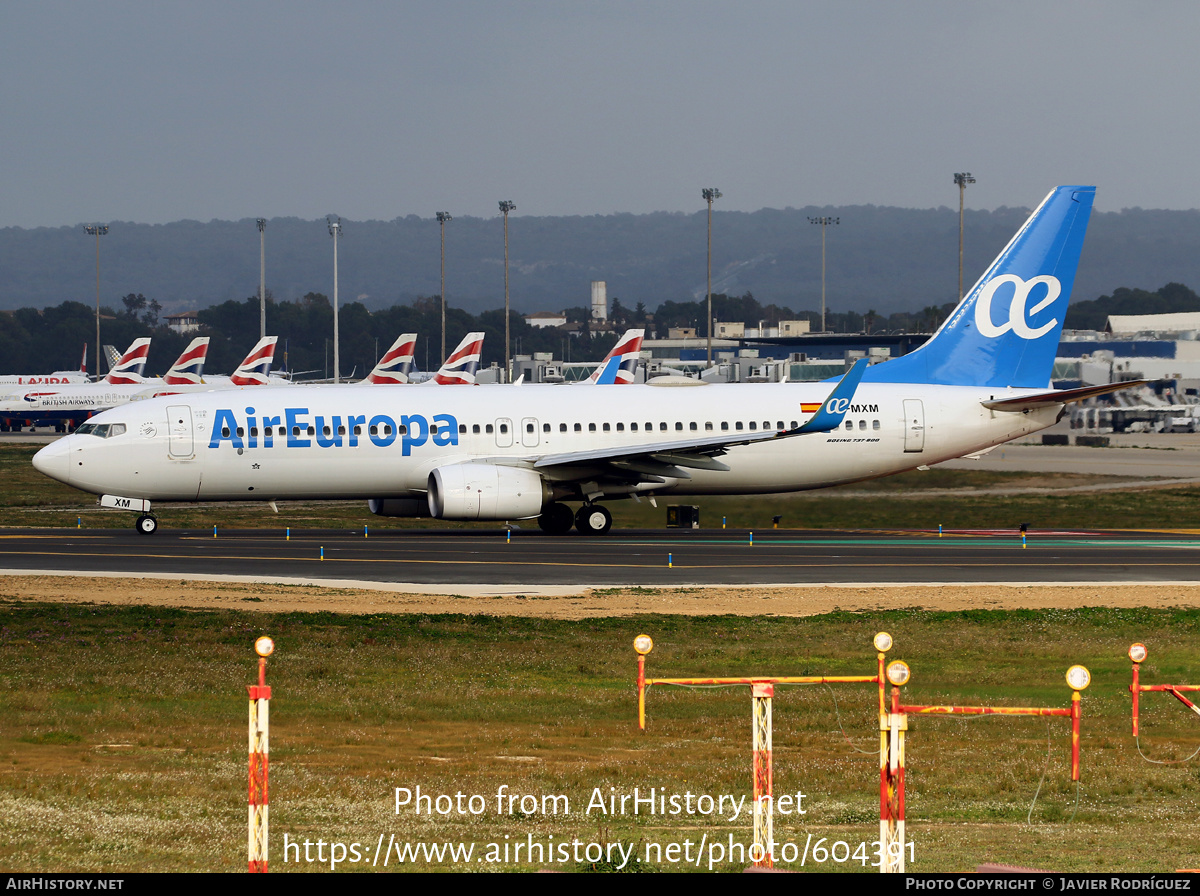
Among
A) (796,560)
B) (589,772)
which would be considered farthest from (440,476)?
(589,772)

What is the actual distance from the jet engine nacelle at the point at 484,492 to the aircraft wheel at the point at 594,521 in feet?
7.85

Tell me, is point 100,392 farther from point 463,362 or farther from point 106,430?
point 106,430

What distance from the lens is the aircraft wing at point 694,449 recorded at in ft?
148

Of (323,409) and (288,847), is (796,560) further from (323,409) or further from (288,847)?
(288,847)

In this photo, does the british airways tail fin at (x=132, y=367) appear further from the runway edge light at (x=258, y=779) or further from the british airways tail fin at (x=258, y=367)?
the runway edge light at (x=258, y=779)

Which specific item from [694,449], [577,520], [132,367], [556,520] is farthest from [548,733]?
[132,367]

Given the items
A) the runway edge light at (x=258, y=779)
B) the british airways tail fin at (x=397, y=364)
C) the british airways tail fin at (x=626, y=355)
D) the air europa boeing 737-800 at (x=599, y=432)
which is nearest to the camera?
the runway edge light at (x=258, y=779)

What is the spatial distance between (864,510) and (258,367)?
79257mm

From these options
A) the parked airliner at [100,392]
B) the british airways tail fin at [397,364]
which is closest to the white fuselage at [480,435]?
the british airways tail fin at [397,364]

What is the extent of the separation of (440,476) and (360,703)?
23.2 metres

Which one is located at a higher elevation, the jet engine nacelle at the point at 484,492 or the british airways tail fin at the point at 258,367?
the british airways tail fin at the point at 258,367

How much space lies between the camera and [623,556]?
135ft

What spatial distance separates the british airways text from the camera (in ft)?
149

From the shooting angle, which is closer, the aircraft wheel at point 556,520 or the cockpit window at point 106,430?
the cockpit window at point 106,430
